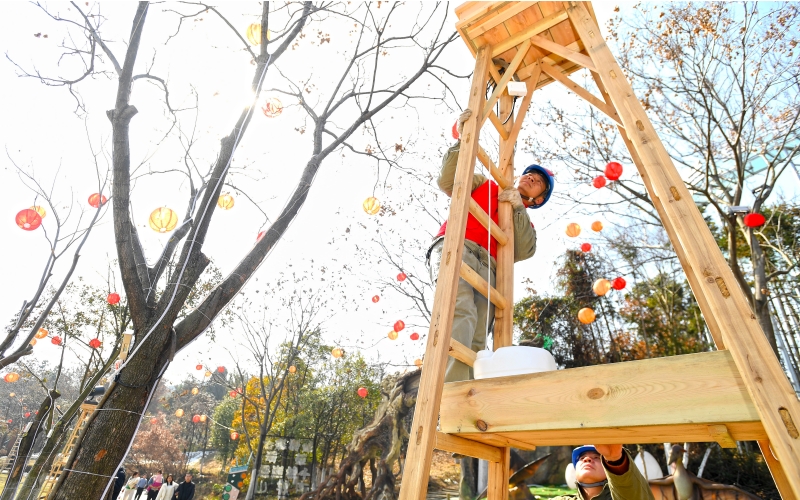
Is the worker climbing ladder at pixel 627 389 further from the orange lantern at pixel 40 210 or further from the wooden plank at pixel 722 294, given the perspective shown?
the orange lantern at pixel 40 210

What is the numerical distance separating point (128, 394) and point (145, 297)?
0.83m

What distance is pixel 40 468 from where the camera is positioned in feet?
23.7

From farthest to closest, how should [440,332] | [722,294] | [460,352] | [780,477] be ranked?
[460,352], [440,332], [780,477], [722,294]

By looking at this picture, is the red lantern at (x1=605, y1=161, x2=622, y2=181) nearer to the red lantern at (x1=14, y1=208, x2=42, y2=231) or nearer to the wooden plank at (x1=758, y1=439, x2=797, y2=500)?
the wooden plank at (x1=758, y1=439, x2=797, y2=500)

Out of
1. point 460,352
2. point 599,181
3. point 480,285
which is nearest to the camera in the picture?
point 460,352

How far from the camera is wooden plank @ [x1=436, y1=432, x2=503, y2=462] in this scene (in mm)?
1491

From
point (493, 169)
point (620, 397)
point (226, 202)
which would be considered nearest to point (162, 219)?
point (226, 202)

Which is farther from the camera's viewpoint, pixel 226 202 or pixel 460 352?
pixel 226 202

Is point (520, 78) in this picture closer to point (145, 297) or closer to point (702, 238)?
point (702, 238)

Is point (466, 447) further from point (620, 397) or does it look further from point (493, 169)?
point (493, 169)

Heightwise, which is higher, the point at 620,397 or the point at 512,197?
the point at 512,197

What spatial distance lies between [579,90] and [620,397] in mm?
2028

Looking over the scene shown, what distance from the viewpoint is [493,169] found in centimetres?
244

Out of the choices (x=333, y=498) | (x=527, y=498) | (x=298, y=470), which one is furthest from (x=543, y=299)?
(x=298, y=470)
